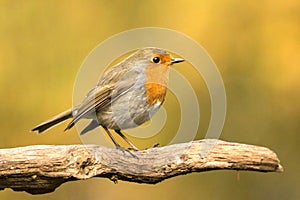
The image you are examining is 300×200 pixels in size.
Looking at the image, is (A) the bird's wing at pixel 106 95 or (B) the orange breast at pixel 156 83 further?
(A) the bird's wing at pixel 106 95

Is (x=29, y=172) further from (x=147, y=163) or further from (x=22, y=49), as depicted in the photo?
(x=22, y=49)

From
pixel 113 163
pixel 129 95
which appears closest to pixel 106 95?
pixel 129 95

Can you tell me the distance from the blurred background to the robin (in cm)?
163

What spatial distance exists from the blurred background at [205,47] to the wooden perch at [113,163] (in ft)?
6.77

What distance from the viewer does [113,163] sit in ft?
12.8

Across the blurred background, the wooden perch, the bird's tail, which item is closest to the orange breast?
the wooden perch

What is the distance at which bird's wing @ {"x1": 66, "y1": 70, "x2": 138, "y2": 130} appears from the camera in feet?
14.0

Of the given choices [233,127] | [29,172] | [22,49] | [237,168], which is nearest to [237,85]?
[233,127]

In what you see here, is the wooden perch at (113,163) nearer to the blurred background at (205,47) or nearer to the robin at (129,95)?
the robin at (129,95)

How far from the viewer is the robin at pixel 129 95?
4.17 metres

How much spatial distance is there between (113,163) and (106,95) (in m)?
0.55

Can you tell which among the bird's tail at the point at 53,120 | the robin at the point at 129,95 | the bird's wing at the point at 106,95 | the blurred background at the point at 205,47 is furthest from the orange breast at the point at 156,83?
the blurred background at the point at 205,47

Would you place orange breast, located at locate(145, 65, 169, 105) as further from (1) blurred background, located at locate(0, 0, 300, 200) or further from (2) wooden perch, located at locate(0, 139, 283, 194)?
(1) blurred background, located at locate(0, 0, 300, 200)

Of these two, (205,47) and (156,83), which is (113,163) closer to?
(156,83)
